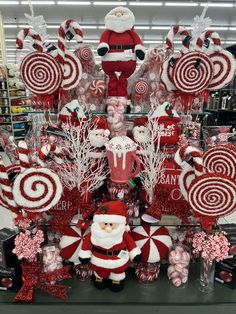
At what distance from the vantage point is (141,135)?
5.04 ft

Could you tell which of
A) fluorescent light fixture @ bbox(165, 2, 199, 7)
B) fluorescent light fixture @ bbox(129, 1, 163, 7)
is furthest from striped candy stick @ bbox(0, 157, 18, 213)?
fluorescent light fixture @ bbox(165, 2, 199, 7)

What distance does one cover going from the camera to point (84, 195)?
5.00ft

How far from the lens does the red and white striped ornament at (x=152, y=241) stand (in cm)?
142

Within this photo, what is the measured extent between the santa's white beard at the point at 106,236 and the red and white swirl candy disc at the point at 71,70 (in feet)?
2.59

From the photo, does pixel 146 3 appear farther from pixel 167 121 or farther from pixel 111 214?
pixel 111 214

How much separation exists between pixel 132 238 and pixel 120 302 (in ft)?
1.02

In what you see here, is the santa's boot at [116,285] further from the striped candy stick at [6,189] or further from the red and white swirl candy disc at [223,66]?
the red and white swirl candy disc at [223,66]

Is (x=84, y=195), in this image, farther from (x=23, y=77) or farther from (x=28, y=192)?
(x=23, y=77)

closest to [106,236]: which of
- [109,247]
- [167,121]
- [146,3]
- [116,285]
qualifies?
[109,247]

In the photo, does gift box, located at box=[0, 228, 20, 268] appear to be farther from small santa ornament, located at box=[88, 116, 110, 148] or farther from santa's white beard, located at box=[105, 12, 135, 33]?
santa's white beard, located at box=[105, 12, 135, 33]

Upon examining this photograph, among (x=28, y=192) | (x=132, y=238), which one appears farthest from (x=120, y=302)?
(x=28, y=192)

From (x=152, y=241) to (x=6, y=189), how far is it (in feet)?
2.55

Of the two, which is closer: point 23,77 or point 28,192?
point 28,192

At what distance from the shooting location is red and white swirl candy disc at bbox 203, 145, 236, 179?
132 centimetres
